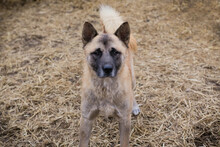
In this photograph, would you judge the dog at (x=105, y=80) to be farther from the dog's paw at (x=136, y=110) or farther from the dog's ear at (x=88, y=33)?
the dog's paw at (x=136, y=110)

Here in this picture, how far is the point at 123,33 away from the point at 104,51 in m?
0.42

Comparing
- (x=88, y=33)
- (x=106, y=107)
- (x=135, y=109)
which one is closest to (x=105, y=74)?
(x=106, y=107)

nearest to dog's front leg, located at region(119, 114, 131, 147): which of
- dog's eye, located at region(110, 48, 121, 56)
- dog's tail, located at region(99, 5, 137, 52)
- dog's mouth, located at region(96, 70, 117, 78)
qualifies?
dog's mouth, located at region(96, 70, 117, 78)

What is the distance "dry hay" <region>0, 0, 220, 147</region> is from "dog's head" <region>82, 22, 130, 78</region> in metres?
1.37

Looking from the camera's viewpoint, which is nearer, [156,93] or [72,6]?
[156,93]

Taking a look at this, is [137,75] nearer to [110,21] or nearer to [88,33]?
[110,21]

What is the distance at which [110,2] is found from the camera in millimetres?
8875

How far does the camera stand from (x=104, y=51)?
275 centimetres

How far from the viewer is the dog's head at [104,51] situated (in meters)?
2.64

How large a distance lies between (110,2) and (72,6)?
1.62 metres

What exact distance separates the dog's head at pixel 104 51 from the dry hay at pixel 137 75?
4.49 ft

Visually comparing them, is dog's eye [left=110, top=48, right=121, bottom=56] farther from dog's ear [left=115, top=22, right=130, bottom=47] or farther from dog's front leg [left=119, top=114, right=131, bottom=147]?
dog's front leg [left=119, top=114, right=131, bottom=147]

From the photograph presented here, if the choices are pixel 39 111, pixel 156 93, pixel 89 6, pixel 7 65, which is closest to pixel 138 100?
pixel 156 93

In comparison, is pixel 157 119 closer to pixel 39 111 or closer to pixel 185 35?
pixel 39 111
